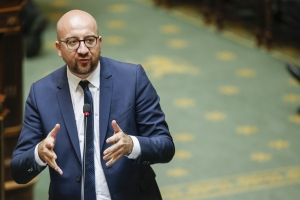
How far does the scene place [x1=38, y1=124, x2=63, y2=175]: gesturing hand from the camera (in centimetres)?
259

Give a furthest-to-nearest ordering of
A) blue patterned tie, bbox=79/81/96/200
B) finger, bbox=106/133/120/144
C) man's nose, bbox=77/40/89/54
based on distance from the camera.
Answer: blue patterned tie, bbox=79/81/96/200 → man's nose, bbox=77/40/89/54 → finger, bbox=106/133/120/144

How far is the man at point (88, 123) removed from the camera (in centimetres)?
272

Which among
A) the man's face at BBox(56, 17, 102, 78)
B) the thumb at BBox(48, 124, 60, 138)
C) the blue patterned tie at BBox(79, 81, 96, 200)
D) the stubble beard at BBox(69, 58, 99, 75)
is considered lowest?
the blue patterned tie at BBox(79, 81, 96, 200)

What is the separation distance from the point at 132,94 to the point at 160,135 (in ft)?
0.68

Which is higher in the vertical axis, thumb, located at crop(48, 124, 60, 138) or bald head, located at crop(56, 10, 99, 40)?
bald head, located at crop(56, 10, 99, 40)

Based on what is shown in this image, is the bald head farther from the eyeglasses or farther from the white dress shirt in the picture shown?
the white dress shirt

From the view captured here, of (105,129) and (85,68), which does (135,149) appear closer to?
(105,129)

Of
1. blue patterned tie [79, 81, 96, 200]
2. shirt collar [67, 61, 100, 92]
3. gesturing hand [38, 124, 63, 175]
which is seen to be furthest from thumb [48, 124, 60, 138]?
shirt collar [67, 61, 100, 92]

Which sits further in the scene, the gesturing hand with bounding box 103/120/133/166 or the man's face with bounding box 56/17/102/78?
the man's face with bounding box 56/17/102/78

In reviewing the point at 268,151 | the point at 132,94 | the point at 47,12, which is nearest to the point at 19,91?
the point at 132,94

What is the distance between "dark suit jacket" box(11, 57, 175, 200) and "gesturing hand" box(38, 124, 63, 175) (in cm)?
15

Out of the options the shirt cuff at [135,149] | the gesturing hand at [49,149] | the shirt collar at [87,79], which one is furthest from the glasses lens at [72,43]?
the shirt cuff at [135,149]

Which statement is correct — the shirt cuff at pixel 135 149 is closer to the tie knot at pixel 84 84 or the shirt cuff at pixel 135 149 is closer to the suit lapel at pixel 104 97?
the suit lapel at pixel 104 97

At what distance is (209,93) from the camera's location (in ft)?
20.9
